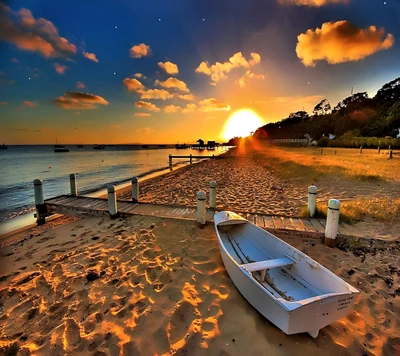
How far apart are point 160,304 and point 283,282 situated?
192 cm

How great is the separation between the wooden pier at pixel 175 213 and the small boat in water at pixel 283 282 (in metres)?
1.12

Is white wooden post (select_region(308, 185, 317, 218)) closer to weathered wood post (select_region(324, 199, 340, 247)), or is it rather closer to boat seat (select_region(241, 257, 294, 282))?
weathered wood post (select_region(324, 199, 340, 247))

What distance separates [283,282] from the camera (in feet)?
10.6

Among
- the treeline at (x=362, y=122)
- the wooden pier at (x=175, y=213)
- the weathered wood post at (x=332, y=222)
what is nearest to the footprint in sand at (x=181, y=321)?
the wooden pier at (x=175, y=213)

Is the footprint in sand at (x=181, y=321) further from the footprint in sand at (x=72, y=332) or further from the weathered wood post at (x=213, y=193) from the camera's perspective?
the weathered wood post at (x=213, y=193)

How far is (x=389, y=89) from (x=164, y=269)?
102m

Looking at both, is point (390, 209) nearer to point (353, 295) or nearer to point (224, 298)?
point (353, 295)

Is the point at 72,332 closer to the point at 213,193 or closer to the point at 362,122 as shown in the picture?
the point at 213,193

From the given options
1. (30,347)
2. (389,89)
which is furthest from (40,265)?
(389,89)

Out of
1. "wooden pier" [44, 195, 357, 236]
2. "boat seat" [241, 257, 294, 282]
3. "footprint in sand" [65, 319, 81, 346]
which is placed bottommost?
"footprint in sand" [65, 319, 81, 346]

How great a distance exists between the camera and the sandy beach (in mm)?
2432

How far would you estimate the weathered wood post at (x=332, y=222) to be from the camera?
14.4 feet

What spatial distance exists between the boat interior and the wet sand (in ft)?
1.40

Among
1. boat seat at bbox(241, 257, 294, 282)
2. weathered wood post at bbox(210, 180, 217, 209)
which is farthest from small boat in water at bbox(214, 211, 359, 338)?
weathered wood post at bbox(210, 180, 217, 209)
